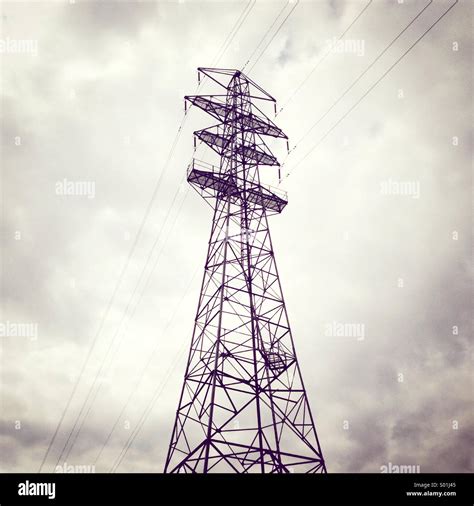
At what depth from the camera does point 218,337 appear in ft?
44.4

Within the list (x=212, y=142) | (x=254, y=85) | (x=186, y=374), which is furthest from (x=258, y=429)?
(x=254, y=85)

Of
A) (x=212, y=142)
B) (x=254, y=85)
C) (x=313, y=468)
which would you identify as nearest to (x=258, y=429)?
(x=313, y=468)

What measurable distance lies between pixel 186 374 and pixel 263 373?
2.91 m

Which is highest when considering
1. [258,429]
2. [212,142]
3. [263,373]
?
[212,142]

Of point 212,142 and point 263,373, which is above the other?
point 212,142
